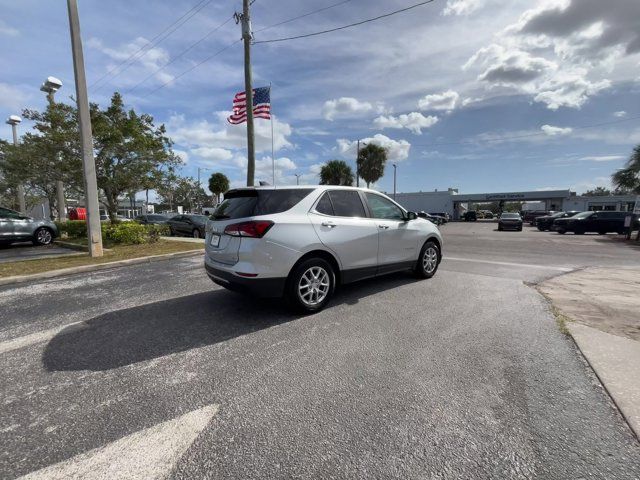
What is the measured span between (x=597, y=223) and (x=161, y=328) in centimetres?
2700

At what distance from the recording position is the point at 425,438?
6.59 ft

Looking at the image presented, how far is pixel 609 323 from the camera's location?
3965 millimetres

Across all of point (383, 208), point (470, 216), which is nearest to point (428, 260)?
point (383, 208)

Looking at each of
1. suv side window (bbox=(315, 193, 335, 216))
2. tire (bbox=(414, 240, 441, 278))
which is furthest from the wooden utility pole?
suv side window (bbox=(315, 193, 335, 216))

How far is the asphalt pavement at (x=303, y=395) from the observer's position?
6.05 ft

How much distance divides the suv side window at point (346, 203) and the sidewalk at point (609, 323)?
3018 mm

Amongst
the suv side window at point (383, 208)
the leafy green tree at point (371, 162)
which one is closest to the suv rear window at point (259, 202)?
the suv side window at point (383, 208)

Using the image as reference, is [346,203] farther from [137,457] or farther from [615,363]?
[137,457]

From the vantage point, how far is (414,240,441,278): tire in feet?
20.0

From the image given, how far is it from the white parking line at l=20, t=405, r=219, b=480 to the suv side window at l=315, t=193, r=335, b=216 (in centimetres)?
287

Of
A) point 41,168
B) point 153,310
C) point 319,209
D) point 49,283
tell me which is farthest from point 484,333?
point 41,168

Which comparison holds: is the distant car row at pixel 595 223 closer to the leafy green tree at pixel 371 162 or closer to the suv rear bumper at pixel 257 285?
the leafy green tree at pixel 371 162

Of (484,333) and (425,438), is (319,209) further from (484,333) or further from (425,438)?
(425,438)

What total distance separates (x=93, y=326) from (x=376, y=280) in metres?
4.47
